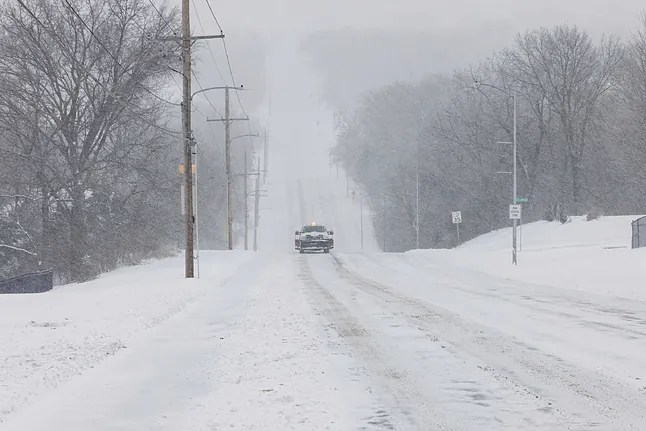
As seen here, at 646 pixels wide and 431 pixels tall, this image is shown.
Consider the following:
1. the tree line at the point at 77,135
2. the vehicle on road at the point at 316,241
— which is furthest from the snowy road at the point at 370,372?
the vehicle on road at the point at 316,241

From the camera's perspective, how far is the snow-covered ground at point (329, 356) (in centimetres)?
681

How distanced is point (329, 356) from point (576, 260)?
2112cm

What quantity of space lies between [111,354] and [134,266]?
2291 cm

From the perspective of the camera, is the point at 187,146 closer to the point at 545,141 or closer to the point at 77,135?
the point at 77,135

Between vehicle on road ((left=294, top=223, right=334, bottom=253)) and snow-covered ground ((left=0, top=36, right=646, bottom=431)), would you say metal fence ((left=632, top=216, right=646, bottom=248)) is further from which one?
vehicle on road ((left=294, top=223, right=334, bottom=253))

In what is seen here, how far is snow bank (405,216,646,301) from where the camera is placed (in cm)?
2167

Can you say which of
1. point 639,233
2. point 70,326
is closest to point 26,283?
point 70,326

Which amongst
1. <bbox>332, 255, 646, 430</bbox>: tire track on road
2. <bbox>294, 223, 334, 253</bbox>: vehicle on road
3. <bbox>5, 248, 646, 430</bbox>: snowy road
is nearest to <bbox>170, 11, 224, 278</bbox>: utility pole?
<bbox>5, 248, 646, 430</bbox>: snowy road

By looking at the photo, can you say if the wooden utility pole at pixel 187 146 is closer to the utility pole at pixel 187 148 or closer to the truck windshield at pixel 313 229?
the utility pole at pixel 187 148

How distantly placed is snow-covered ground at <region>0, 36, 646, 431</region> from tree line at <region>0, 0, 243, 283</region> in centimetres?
1025

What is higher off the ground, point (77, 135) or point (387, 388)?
point (77, 135)

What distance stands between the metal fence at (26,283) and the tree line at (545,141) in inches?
1263

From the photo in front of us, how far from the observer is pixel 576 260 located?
28.5 metres

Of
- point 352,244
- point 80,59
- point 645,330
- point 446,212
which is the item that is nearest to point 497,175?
point 446,212
